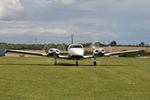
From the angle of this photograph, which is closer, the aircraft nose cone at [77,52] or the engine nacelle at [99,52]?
the aircraft nose cone at [77,52]

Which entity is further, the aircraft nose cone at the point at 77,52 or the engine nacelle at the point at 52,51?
the engine nacelle at the point at 52,51

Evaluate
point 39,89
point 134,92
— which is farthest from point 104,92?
point 39,89

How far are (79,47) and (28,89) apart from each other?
20740 millimetres

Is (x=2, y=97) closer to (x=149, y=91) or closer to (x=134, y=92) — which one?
(x=134, y=92)

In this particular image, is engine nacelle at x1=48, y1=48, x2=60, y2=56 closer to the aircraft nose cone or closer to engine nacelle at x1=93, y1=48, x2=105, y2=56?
the aircraft nose cone

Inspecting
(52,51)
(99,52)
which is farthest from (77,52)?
(52,51)

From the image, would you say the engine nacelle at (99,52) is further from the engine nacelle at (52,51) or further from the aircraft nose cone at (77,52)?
the engine nacelle at (52,51)

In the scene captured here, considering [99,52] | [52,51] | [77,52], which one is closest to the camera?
[77,52]

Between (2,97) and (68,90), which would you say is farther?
(68,90)

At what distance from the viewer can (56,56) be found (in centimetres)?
3438

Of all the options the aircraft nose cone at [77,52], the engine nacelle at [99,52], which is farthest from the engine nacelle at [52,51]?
the engine nacelle at [99,52]

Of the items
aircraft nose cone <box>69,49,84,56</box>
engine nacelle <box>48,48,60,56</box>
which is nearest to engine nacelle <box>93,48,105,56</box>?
aircraft nose cone <box>69,49,84,56</box>

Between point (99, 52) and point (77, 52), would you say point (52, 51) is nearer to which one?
point (77, 52)

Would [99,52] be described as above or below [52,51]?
below
